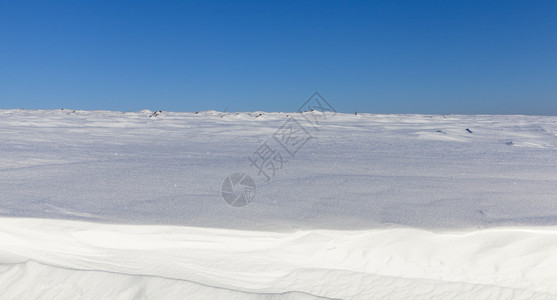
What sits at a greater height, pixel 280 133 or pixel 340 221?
pixel 280 133

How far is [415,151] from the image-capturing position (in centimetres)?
354

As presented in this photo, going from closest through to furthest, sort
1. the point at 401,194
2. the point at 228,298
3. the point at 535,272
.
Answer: the point at 228,298 < the point at 535,272 < the point at 401,194

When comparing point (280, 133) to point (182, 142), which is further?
point (280, 133)

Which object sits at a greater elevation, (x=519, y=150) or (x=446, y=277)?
(x=519, y=150)

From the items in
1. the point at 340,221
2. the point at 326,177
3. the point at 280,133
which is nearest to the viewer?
the point at 340,221

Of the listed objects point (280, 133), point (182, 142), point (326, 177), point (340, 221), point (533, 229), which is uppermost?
point (280, 133)

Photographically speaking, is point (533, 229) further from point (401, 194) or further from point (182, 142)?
point (182, 142)

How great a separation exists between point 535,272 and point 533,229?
0.17m

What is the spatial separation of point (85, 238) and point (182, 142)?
2.84 meters

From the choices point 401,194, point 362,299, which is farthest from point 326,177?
point 362,299

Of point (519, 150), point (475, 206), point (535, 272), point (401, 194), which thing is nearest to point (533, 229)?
point (535, 272)

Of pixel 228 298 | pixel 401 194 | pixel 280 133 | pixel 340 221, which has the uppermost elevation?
pixel 280 133

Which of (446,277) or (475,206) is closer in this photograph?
(446,277)

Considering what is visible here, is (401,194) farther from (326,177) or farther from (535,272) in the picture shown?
(535,272)
